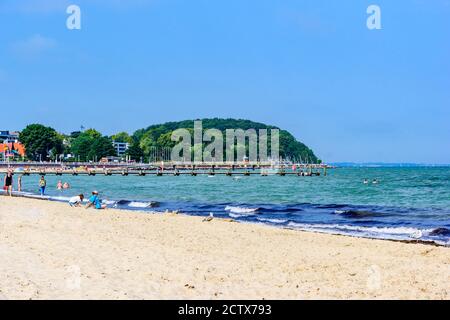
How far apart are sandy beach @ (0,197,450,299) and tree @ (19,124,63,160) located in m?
166

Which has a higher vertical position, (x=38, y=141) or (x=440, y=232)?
(x=38, y=141)

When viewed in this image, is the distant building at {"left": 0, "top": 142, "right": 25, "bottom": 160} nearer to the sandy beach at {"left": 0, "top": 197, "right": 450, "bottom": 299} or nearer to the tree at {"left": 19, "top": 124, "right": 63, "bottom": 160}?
the tree at {"left": 19, "top": 124, "right": 63, "bottom": 160}

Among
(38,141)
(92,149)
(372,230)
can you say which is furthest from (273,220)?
(92,149)

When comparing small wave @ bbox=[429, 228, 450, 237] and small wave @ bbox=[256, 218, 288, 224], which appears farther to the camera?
small wave @ bbox=[256, 218, 288, 224]

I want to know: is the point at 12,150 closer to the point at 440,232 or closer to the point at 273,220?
the point at 273,220

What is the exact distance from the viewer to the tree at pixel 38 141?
175000mm

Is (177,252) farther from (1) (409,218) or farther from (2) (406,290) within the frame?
(1) (409,218)

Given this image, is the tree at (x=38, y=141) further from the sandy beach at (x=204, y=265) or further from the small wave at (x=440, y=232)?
the small wave at (x=440, y=232)

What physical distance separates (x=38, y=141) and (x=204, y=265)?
174094 millimetres

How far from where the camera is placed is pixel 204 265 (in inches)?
427

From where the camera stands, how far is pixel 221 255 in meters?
12.3

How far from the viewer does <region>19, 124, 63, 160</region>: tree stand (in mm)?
175000

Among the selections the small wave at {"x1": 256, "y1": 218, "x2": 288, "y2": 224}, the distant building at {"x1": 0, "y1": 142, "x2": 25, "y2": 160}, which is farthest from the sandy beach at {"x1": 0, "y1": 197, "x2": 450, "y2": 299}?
the distant building at {"x1": 0, "y1": 142, "x2": 25, "y2": 160}
